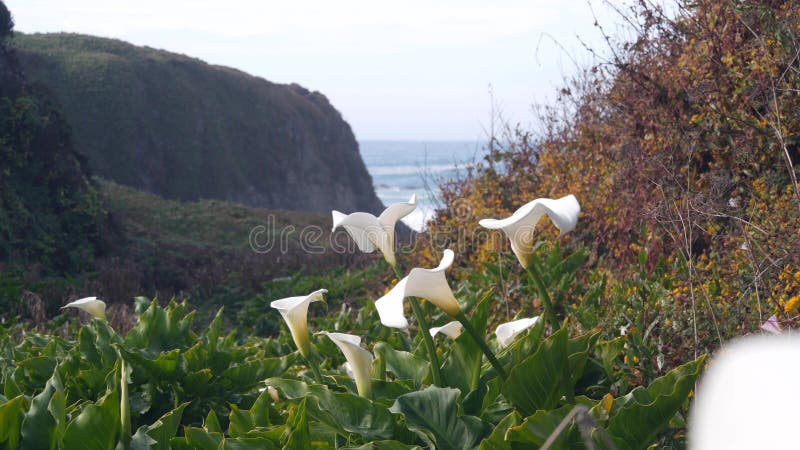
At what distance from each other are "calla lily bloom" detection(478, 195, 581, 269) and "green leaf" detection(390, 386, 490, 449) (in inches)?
14.8

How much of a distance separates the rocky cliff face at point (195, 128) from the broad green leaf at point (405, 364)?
2462cm

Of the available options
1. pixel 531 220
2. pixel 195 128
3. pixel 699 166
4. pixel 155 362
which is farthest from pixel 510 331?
pixel 195 128

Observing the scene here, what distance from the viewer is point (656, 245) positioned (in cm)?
392

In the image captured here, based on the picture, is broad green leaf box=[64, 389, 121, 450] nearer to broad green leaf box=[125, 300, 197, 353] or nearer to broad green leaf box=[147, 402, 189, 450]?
broad green leaf box=[147, 402, 189, 450]

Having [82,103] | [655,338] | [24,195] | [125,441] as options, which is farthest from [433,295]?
[82,103]

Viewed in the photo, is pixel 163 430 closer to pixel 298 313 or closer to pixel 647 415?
pixel 298 313

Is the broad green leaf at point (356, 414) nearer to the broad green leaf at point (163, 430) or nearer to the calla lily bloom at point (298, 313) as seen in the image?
the calla lily bloom at point (298, 313)

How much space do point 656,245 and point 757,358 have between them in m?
3.68

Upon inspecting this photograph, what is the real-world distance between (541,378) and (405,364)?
0.49 m

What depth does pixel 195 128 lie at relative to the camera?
31.3 meters

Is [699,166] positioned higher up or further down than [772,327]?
higher up

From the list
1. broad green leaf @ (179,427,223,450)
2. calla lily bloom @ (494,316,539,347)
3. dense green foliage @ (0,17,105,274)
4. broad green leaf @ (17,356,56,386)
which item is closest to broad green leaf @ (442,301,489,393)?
calla lily bloom @ (494,316,539,347)

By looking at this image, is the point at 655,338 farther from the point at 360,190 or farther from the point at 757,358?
the point at 360,190

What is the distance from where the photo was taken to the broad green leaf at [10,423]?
188 cm
